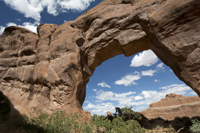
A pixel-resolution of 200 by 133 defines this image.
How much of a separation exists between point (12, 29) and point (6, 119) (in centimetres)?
1416

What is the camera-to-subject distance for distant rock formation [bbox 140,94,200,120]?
32812 millimetres

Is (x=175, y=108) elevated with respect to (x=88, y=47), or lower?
lower

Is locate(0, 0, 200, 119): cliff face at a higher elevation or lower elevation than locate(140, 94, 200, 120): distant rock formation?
higher

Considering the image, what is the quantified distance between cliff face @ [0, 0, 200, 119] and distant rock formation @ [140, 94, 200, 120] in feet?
99.3

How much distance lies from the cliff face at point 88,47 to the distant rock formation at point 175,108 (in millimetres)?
30264

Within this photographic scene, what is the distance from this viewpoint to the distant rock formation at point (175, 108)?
32812 mm

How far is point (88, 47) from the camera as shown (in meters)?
14.4

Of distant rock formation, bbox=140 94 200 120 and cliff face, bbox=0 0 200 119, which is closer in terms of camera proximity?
cliff face, bbox=0 0 200 119

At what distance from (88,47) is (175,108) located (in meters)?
36.1

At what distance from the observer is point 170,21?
30.9ft

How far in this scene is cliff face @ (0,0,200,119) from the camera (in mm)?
8875

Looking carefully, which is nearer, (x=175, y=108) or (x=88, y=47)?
(x=88, y=47)

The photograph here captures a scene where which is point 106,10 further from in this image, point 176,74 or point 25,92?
point 25,92

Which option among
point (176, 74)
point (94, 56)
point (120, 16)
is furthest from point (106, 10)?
point (176, 74)
